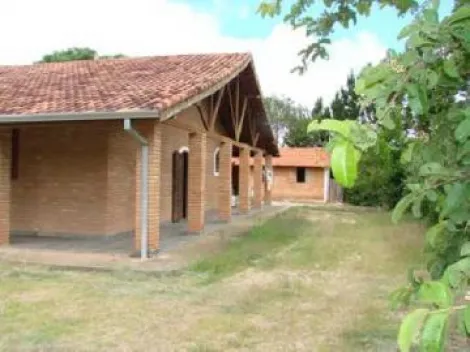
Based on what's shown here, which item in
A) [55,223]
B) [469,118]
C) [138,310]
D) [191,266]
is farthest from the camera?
[55,223]

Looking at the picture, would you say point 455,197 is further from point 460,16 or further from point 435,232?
point 435,232

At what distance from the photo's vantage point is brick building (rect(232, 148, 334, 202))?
39.8m

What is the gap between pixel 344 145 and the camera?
125cm

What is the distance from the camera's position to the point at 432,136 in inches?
85.7

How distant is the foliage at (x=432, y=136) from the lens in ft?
3.96

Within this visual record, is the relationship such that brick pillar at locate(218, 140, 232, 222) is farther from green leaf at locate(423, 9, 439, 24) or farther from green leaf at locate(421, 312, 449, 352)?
green leaf at locate(421, 312, 449, 352)

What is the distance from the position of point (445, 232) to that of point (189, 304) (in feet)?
18.9

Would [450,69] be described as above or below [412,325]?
above

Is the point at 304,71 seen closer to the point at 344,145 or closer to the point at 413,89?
the point at 413,89

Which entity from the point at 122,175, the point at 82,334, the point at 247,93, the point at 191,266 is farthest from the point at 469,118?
the point at 247,93

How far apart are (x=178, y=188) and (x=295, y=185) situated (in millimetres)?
23096

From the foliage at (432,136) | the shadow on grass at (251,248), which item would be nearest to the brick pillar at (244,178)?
the shadow on grass at (251,248)

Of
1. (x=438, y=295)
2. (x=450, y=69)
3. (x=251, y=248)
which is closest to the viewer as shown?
(x=438, y=295)

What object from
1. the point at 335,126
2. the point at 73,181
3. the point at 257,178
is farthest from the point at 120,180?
the point at 335,126
